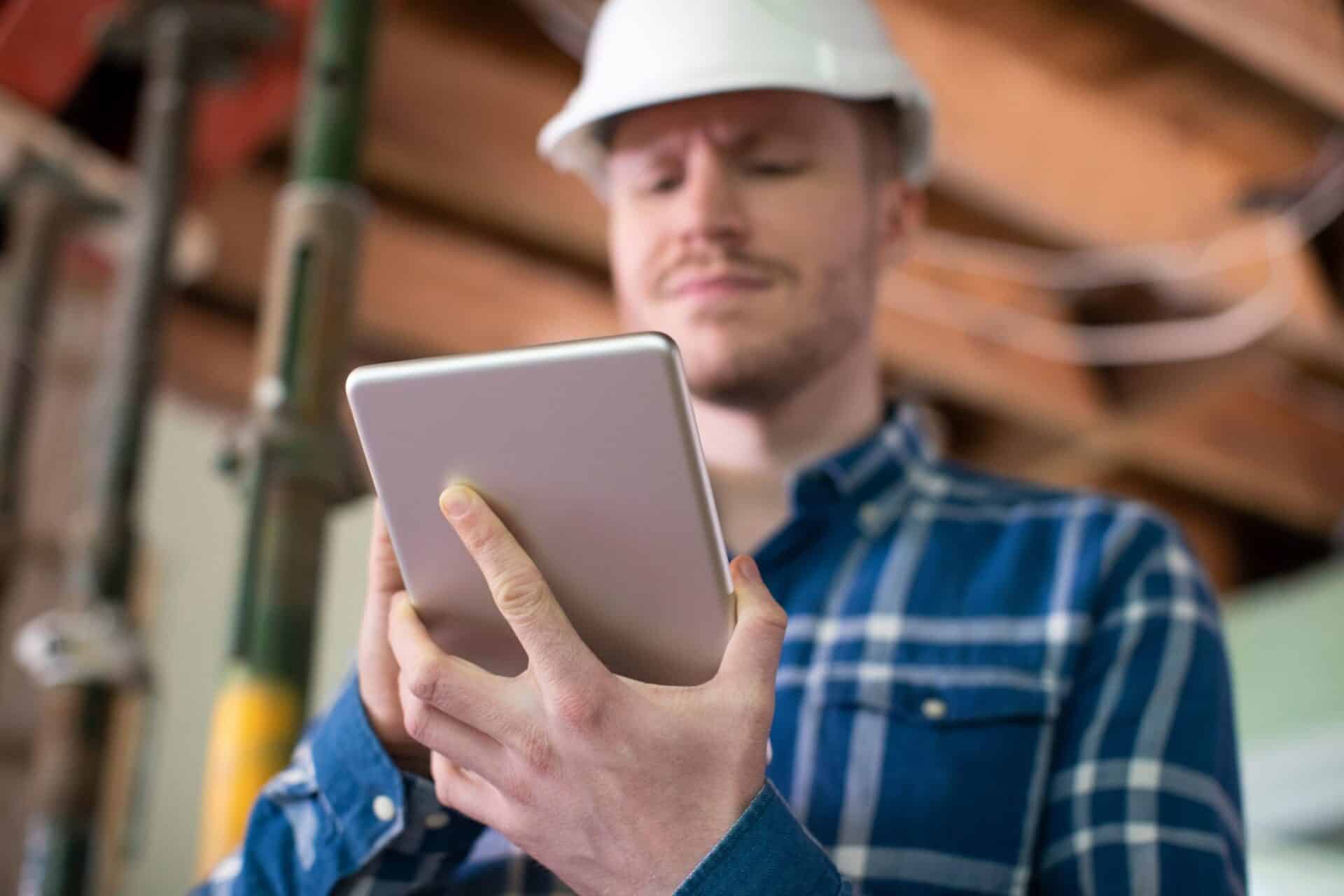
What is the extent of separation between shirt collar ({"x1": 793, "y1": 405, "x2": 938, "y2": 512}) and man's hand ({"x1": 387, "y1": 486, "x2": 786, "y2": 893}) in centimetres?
43

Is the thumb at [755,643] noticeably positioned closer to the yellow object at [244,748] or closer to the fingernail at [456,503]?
the fingernail at [456,503]

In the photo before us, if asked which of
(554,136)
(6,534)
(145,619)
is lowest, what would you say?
(145,619)

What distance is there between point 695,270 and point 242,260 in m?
1.80

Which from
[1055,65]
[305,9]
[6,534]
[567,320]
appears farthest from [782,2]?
[567,320]

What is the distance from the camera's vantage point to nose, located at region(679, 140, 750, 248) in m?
1.09

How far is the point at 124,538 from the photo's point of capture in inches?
66.9

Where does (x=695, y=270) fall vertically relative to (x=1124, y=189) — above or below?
below

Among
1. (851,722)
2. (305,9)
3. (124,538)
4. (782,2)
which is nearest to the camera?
(851,722)

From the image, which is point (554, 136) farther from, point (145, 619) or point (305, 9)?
point (145, 619)

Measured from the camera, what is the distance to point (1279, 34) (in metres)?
2.29

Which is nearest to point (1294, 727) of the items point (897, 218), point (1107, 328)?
Answer: point (1107, 328)

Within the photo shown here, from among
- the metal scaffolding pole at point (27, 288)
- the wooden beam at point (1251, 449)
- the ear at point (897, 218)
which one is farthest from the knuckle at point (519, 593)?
the wooden beam at point (1251, 449)

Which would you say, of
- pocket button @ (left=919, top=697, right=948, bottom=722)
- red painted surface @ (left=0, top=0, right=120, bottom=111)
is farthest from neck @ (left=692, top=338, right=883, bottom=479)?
red painted surface @ (left=0, top=0, right=120, bottom=111)

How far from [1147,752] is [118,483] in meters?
1.26
